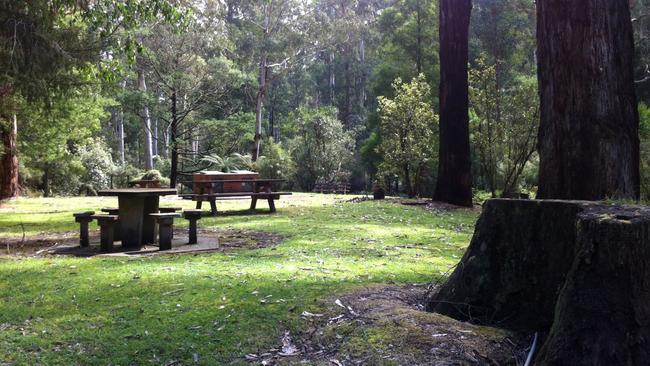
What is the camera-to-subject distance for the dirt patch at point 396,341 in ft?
10.2

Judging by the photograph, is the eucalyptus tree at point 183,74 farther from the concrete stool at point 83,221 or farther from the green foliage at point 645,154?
the green foliage at point 645,154

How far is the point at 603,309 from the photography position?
2572 mm

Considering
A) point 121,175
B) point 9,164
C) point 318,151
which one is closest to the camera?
point 9,164

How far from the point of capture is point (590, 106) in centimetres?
448

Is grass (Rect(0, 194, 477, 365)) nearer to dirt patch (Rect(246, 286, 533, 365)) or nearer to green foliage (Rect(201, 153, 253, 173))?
dirt patch (Rect(246, 286, 533, 365))

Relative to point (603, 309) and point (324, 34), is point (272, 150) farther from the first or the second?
point (603, 309)

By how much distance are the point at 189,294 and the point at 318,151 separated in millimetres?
24616

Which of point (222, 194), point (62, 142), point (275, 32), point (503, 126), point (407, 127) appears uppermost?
point (275, 32)

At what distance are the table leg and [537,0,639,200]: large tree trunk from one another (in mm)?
5676

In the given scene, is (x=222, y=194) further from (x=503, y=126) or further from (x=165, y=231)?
(x=503, y=126)

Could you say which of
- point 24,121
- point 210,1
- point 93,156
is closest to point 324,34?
point 210,1

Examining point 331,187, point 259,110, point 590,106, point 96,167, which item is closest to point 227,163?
point 331,187

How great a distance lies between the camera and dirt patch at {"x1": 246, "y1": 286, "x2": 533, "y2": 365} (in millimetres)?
3123

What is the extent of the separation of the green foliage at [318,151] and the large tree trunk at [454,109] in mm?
15575
